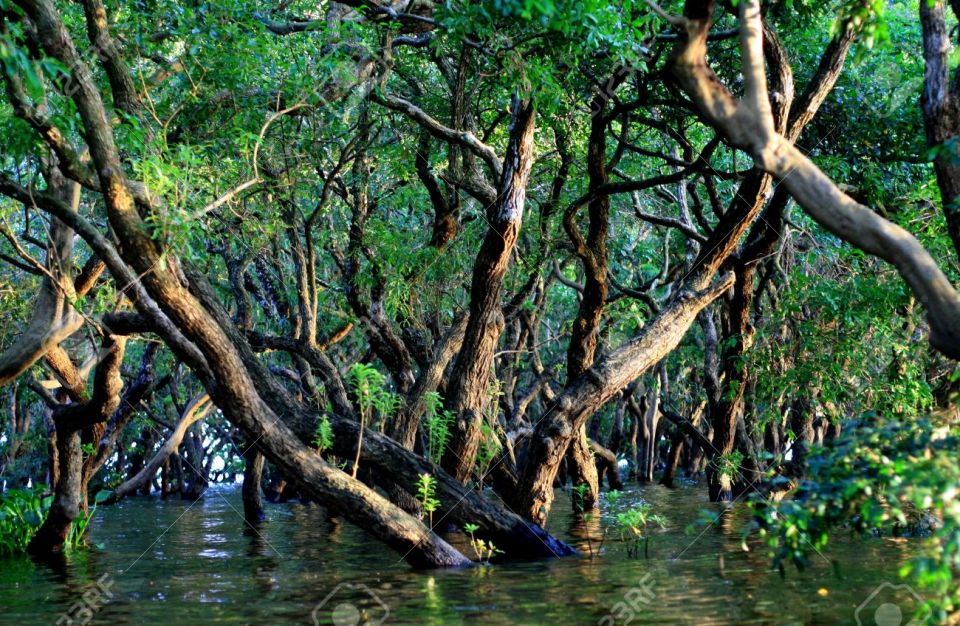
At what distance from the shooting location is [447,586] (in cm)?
919

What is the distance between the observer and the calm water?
776 centimetres

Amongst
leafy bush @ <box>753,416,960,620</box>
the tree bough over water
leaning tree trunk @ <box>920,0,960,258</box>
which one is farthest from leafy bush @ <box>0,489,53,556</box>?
leaning tree trunk @ <box>920,0,960,258</box>

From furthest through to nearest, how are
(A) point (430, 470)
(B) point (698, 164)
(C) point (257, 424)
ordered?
(B) point (698, 164) → (A) point (430, 470) → (C) point (257, 424)

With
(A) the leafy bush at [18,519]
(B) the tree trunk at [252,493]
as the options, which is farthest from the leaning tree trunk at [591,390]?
(B) the tree trunk at [252,493]

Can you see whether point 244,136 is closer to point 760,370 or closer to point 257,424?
point 257,424

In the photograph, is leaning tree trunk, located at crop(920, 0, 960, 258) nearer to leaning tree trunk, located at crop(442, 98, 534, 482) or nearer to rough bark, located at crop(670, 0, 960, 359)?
rough bark, located at crop(670, 0, 960, 359)

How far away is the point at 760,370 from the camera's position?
14266 millimetres

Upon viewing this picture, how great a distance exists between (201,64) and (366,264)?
6.60m

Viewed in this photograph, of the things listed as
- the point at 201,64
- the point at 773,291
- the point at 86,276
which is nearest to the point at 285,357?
the point at 773,291

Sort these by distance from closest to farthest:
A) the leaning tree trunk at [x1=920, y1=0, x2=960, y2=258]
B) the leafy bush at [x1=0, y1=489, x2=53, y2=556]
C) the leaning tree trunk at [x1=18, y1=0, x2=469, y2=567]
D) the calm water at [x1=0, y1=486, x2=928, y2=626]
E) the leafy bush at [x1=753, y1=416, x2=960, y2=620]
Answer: the leafy bush at [x1=753, y1=416, x2=960, y2=620] < the leaning tree trunk at [x1=920, y1=0, x2=960, y2=258] < the calm water at [x1=0, y1=486, x2=928, y2=626] < the leaning tree trunk at [x1=18, y1=0, x2=469, y2=567] < the leafy bush at [x1=0, y1=489, x2=53, y2=556]

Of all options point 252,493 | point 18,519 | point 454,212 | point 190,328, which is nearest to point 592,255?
point 454,212

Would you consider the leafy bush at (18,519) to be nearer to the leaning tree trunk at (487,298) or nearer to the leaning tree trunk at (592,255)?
the leaning tree trunk at (487,298)

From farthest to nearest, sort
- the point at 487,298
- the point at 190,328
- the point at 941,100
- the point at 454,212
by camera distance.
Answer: the point at 454,212
the point at 487,298
the point at 190,328
the point at 941,100

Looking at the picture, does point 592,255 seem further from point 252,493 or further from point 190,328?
point 252,493
